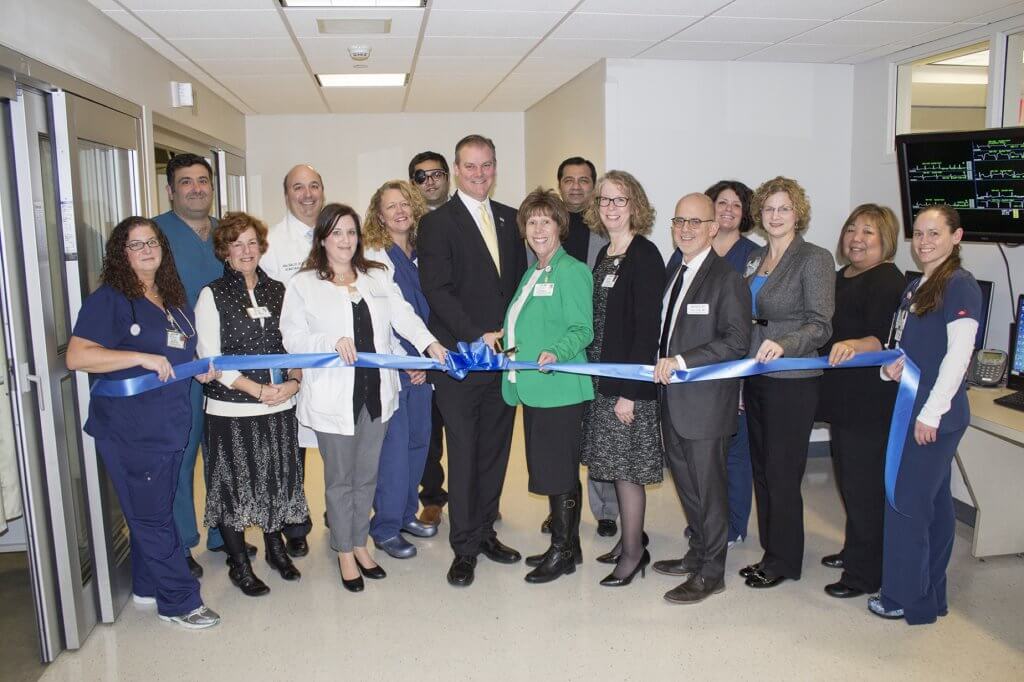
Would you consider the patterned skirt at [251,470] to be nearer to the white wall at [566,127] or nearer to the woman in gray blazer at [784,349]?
the woman in gray blazer at [784,349]

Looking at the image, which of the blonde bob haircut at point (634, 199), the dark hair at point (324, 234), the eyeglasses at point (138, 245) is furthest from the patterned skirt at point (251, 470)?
the blonde bob haircut at point (634, 199)

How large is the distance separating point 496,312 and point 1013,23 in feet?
11.2

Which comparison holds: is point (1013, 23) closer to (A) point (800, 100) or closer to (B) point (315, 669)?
(A) point (800, 100)

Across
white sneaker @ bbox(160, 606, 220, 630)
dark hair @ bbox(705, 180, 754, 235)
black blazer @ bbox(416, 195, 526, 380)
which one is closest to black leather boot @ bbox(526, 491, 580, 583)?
black blazer @ bbox(416, 195, 526, 380)

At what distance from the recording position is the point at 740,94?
18.6ft

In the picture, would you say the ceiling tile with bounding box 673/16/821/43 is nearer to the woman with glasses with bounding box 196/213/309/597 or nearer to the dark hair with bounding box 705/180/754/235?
the dark hair with bounding box 705/180/754/235

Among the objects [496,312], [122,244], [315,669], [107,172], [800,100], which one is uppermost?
[800,100]

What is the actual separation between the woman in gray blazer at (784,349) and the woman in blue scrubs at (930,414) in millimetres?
348

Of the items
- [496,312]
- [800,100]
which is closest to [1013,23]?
[800,100]

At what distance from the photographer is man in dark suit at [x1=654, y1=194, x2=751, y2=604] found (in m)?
3.12

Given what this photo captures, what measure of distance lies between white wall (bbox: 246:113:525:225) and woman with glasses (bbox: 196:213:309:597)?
5.42 m

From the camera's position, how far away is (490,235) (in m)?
3.59

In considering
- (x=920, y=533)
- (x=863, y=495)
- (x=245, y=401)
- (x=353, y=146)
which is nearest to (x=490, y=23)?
(x=245, y=401)

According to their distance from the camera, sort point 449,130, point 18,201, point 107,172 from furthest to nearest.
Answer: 1. point 449,130
2. point 107,172
3. point 18,201
